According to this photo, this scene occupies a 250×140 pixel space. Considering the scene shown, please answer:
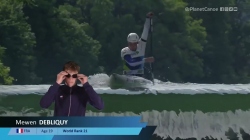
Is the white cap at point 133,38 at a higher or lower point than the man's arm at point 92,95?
higher

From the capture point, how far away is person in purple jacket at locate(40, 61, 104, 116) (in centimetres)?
452

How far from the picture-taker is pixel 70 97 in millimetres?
4574

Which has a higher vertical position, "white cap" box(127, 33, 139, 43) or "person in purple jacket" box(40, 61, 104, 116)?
"white cap" box(127, 33, 139, 43)

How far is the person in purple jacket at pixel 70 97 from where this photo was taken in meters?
4.52

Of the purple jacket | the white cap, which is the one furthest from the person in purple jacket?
the white cap

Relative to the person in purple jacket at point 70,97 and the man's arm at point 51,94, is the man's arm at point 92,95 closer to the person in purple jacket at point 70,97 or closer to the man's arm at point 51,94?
the person in purple jacket at point 70,97

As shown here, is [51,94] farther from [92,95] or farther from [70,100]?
[92,95]

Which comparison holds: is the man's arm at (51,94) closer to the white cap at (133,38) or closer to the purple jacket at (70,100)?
the purple jacket at (70,100)

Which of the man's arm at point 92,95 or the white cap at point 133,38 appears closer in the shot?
the man's arm at point 92,95

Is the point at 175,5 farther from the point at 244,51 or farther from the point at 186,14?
the point at 244,51

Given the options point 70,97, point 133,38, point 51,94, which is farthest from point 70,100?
point 133,38

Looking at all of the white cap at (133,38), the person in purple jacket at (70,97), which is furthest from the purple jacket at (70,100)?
the white cap at (133,38)

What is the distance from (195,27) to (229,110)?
3.01ft

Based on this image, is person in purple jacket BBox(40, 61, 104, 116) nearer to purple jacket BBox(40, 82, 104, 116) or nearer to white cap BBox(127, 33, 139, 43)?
purple jacket BBox(40, 82, 104, 116)
